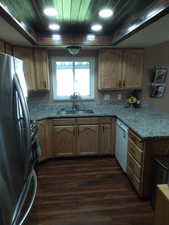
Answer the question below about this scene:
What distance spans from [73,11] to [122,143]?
6.74ft

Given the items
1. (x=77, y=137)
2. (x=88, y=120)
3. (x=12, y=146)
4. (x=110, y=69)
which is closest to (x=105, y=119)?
(x=88, y=120)

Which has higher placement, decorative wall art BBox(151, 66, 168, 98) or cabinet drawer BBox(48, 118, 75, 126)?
decorative wall art BBox(151, 66, 168, 98)

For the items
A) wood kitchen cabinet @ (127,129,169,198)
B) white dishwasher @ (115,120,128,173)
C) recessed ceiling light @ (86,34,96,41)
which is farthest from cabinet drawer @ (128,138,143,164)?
recessed ceiling light @ (86,34,96,41)

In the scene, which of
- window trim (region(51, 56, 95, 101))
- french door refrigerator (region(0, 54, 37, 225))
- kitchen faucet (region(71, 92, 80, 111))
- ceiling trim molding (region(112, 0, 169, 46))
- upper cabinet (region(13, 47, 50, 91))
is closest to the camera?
french door refrigerator (region(0, 54, 37, 225))

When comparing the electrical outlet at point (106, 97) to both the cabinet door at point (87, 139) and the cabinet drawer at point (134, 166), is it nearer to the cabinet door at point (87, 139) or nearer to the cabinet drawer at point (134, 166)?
the cabinet door at point (87, 139)

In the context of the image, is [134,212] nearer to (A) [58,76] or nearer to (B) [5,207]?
(B) [5,207]

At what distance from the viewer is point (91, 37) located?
291cm

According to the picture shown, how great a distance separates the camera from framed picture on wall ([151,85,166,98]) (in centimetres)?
352

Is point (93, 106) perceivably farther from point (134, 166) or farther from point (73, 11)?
point (73, 11)

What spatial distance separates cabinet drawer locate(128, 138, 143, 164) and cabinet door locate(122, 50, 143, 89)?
1.42 metres

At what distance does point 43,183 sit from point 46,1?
2.43 meters

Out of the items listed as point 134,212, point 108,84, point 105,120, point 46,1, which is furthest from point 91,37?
point 134,212

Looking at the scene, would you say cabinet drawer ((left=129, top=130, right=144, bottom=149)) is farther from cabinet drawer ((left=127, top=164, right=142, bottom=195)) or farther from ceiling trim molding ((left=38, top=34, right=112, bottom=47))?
ceiling trim molding ((left=38, top=34, right=112, bottom=47))

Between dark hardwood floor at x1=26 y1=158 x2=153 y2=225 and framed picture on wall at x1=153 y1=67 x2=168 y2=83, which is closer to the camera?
dark hardwood floor at x1=26 y1=158 x2=153 y2=225
